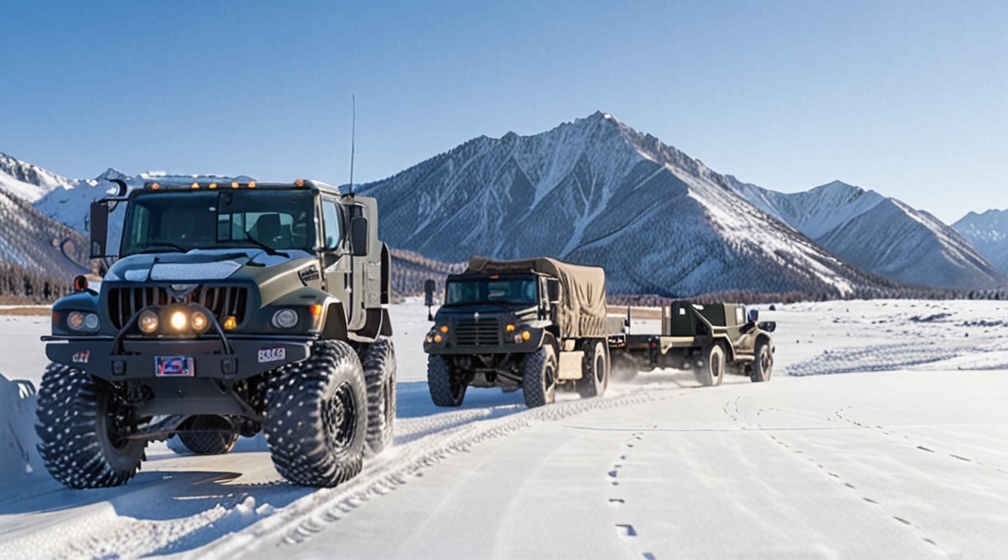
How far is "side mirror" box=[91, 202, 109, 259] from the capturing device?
8844 millimetres

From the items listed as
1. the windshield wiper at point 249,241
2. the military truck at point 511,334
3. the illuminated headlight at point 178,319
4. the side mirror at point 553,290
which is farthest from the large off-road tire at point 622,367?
the illuminated headlight at point 178,319

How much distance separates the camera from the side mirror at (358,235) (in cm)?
871

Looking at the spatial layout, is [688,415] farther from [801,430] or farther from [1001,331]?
[1001,331]

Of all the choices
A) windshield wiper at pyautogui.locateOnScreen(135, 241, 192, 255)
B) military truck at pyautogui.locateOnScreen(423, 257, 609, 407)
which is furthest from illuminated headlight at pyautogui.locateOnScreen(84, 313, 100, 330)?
military truck at pyautogui.locateOnScreen(423, 257, 609, 407)

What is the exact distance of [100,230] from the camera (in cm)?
886

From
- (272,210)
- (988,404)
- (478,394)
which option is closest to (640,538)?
(272,210)

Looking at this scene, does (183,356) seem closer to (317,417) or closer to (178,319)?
(178,319)

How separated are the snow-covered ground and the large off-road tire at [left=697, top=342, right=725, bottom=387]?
24.3 feet

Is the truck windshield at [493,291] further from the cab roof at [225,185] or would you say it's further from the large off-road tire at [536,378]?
the cab roof at [225,185]

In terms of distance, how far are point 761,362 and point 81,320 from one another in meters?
20.6

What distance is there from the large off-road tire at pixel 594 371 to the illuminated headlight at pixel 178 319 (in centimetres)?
1223

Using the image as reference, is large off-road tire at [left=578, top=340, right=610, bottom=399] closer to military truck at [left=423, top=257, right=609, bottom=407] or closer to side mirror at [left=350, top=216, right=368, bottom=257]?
military truck at [left=423, top=257, right=609, bottom=407]

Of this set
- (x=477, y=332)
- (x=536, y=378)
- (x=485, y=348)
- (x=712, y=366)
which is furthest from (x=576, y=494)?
(x=712, y=366)

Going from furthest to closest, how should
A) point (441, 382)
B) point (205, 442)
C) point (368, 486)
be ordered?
point (441, 382) → point (205, 442) → point (368, 486)
